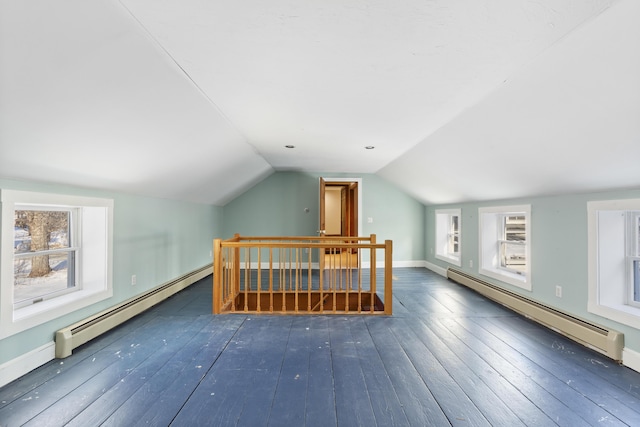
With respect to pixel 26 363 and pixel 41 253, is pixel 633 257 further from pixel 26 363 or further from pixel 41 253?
pixel 41 253

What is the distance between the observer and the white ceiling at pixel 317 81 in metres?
1.29

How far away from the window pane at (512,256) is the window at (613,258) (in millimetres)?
1477

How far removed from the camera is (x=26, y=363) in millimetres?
2061

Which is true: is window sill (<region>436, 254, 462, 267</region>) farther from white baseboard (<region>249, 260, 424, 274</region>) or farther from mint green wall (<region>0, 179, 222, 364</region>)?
mint green wall (<region>0, 179, 222, 364</region>)

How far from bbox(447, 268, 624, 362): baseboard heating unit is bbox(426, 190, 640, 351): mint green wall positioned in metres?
0.07

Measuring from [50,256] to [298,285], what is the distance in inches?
122

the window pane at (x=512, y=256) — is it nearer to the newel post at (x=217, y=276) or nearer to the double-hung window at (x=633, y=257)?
the double-hung window at (x=633, y=257)

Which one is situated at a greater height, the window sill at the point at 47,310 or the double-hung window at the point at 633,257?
the double-hung window at the point at 633,257

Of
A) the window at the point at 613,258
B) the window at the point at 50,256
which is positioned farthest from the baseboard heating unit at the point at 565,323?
the window at the point at 50,256

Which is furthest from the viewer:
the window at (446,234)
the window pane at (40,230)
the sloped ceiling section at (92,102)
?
the window at (446,234)

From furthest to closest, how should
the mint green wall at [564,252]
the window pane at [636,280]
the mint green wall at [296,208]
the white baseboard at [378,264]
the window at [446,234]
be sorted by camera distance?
1. the mint green wall at [296,208]
2. the white baseboard at [378,264]
3. the window at [446,234]
4. the mint green wall at [564,252]
5. the window pane at [636,280]

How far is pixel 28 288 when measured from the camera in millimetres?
2396

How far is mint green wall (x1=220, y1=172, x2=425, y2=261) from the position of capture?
6.25 m

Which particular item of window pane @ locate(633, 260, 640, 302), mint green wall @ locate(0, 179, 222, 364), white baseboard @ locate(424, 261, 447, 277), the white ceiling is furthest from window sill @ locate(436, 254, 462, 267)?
mint green wall @ locate(0, 179, 222, 364)
